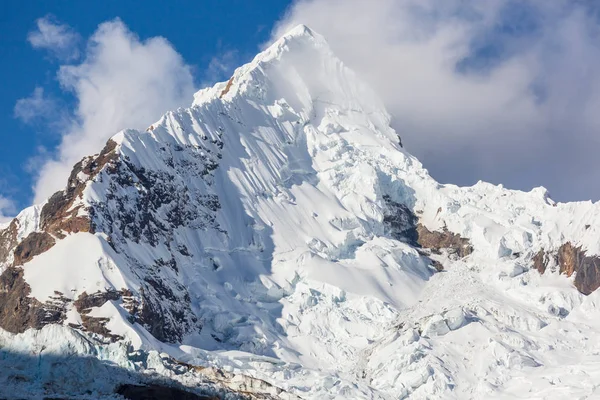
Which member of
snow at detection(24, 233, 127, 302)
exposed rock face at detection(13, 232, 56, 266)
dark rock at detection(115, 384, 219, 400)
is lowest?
dark rock at detection(115, 384, 219, 400)

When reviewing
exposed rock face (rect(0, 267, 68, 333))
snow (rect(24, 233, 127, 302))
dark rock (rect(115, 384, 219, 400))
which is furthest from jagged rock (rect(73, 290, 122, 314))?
dark rock (rect(115, 384, 219, 400))

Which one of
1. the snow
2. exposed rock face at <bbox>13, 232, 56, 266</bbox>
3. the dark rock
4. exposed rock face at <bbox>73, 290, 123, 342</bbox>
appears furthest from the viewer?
exposed rock face at <bbox>13, 232, 56, 266</bbox>

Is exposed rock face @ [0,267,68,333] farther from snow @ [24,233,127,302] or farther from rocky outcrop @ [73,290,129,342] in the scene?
rocky outcrop @ [73,290,129,342]

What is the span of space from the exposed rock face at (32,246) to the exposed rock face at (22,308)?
4.43 meters

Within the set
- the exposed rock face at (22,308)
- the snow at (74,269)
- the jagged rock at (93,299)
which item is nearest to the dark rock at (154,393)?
the exposed rock face at (22,308)

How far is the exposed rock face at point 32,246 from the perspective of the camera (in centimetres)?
19462

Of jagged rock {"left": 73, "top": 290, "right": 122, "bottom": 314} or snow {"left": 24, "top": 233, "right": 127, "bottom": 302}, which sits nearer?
jagged rock {"left": 73, "top": 290, "right": 122, "bottom": 314}

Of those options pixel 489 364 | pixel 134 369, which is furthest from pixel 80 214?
pixel 134 369

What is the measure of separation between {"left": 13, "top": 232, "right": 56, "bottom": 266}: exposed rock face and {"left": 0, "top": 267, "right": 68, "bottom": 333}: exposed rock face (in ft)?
14.5

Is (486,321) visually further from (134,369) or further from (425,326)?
(134,369)

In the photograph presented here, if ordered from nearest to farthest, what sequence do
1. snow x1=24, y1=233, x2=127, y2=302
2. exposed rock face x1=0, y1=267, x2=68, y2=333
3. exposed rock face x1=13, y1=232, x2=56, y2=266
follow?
1. exposed rock face x1=0, y1=267, x2=68, y2=333
2. snow x1=24, y1=233, x2=127, y2=302
3. exposed rock face x1=13, y1=232, x2=56, y2=266

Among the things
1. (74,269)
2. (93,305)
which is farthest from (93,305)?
(74,269)

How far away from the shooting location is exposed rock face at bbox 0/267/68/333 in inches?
7018

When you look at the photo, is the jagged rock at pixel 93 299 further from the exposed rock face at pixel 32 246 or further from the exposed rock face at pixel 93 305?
the exposed rock face at pixel 32 246
